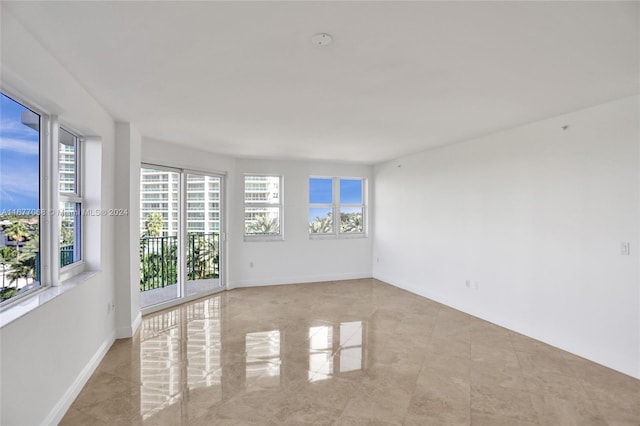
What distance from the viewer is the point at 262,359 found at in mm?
3396

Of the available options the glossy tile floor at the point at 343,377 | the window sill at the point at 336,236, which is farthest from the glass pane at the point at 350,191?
the glossy tile floor at the point at 343,377

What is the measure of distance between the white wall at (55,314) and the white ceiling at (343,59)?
143 mm

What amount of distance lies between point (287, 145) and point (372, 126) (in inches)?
63.0

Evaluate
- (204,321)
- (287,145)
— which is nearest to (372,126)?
(287,145)

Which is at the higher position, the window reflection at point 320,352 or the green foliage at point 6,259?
the green foliage at point 6,259

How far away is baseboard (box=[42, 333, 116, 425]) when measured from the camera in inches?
91.3

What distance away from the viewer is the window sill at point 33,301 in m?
1.90

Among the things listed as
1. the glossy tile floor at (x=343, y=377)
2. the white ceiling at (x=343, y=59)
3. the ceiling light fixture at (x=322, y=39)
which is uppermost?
the white ceiling at (x=343, y=59)

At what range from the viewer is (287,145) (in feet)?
17.5

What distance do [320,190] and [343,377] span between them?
15.0 feet

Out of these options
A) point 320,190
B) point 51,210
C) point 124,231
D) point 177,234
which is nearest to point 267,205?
point 320,190

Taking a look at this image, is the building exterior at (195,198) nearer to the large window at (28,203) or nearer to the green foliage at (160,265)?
the green foliage at (160,265)

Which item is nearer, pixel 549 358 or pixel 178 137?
pixel 549 358

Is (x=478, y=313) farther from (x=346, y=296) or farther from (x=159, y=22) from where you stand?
(x=159, y=22)
